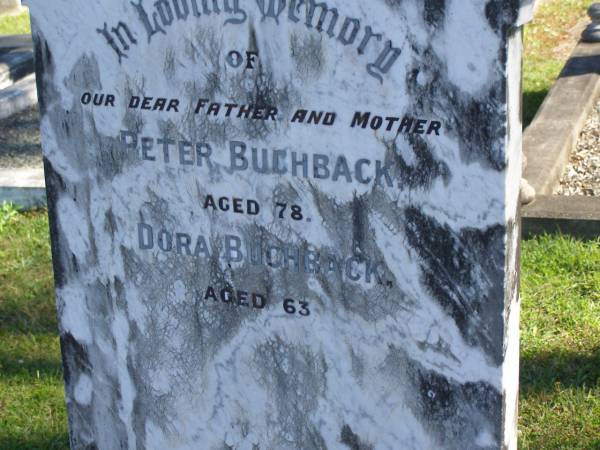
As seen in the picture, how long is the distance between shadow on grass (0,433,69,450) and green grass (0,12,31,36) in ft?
27.1

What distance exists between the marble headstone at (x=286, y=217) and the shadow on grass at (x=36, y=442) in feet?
1.87

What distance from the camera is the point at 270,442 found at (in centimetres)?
279

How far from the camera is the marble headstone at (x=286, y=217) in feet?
7.70

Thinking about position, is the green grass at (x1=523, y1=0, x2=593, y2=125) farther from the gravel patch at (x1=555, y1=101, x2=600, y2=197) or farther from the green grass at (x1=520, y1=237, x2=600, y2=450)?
the green grass at (x1=520, y1=237, x2=600, y2=450)

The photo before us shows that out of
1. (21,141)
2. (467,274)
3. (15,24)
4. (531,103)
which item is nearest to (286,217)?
(467,274)

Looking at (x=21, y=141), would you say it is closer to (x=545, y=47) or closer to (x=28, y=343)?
(x=28, y=343)

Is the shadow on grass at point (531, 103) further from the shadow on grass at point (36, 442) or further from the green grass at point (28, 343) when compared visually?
the shadow on grass at point (36, 442)

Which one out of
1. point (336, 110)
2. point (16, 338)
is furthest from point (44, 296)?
point (336, 110)

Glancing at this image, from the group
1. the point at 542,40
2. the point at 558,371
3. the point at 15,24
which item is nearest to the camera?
the point at 558,371

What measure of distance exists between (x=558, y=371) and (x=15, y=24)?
30.8ft

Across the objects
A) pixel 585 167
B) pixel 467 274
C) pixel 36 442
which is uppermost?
pixel 467 274

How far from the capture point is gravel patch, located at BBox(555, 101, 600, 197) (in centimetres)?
563

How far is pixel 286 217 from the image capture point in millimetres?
2576

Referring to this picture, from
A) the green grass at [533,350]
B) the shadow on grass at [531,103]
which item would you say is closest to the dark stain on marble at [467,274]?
the green grass at [533,350]
